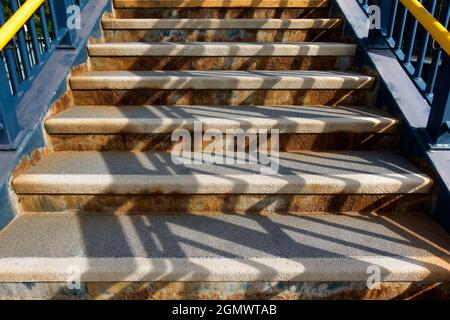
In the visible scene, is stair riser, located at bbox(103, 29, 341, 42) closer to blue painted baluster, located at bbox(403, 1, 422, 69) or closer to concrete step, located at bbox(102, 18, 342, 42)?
concrete step, located at bbox(102, 18, 342, 42)

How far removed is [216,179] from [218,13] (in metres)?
2.11

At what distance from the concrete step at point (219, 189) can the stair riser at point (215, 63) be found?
3.57 feet

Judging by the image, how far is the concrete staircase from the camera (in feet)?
4.52

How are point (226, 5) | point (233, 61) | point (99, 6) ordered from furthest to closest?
point (226, 5) < point (99, 6) < point (233, 61)

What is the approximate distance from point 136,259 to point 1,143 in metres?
1.01

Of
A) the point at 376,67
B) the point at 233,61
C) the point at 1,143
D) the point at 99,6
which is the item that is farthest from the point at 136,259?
the point at 99,6

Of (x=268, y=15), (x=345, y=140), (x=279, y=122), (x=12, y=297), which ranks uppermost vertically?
(x=268, y=15)

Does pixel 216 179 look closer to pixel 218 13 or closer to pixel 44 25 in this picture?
pixel 44 25

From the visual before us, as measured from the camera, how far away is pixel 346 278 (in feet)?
4.45

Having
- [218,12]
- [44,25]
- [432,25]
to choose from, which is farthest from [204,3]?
[432,25]

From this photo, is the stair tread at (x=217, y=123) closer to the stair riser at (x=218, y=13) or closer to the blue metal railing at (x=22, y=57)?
the blue metal railing at (x=22, y=57)

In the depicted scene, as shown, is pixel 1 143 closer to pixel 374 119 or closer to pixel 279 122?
pixel 279 122

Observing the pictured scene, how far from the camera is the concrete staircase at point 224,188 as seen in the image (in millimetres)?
1379

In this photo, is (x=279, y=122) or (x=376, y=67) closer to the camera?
(x=279, y=122)
